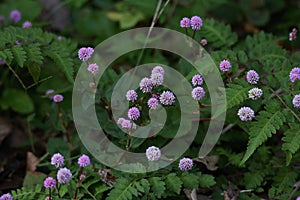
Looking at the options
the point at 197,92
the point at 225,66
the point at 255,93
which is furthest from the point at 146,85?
the point at 255,93

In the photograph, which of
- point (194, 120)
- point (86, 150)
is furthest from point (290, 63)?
point (86, 150)

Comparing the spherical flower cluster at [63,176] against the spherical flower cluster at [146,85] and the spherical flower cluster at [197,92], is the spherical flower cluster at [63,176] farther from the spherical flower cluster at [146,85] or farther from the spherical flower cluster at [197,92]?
the spherical flower cluster at [197,92]

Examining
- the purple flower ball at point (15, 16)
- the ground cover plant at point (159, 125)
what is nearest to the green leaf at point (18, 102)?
the ground cover plant at point (159, 125)

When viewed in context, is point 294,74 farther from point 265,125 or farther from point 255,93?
A: point 265,125

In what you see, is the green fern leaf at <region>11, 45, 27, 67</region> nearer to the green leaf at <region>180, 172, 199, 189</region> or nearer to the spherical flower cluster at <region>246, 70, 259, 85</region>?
the green leaf at <region>180, 172, 199, 189</region>

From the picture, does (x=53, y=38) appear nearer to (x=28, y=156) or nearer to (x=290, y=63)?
(x=28, y=156)

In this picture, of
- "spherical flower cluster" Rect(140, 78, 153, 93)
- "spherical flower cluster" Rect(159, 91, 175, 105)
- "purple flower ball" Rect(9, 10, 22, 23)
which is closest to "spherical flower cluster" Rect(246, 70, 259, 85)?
"spherical flower cluster" Rect(159, 91, 175, 105)
